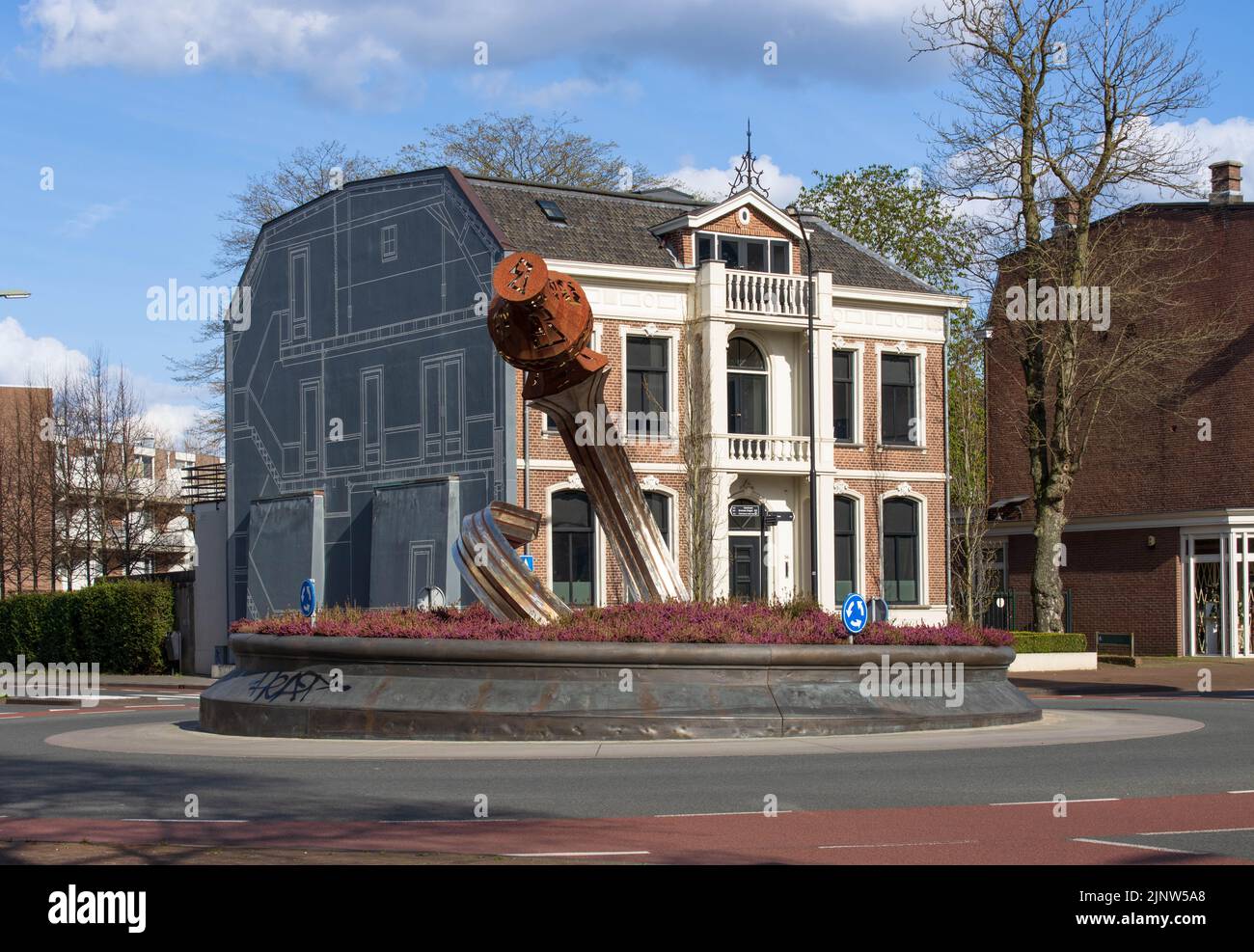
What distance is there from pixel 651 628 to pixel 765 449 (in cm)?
1981

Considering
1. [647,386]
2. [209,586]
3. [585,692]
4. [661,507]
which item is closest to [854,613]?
[585,692]

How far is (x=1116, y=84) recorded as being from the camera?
39219mm

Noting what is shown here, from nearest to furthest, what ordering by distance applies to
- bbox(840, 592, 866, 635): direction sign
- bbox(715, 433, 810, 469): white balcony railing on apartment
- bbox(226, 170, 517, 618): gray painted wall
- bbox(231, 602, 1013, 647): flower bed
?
bbox(231, 602, 1013, 647): flower bed → bbox(840, 592, 866, 635): direction sign → bbox(226, 170, 517, 618): gray painted wall → bbox(715, 433, 810, 469): white balcony railing on apartment

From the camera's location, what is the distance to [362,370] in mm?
41375

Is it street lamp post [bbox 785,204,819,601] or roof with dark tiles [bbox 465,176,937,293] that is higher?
roof with dark tiles [bbox 465,176,937,293]

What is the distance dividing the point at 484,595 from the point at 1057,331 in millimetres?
23394

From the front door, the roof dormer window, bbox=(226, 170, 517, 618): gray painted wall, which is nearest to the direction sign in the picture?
bbox=(226, 170, 517, 618): gray painted wall

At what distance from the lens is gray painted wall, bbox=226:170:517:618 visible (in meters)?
37.8

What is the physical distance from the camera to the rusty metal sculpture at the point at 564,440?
770 inches

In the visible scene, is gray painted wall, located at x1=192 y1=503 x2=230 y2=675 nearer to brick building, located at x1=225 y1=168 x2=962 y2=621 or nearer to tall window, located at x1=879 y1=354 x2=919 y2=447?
brick building, located at x1=225 y1=168 x2=962 y2=621

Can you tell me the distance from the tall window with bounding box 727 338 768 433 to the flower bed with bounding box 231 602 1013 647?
17.1 metres

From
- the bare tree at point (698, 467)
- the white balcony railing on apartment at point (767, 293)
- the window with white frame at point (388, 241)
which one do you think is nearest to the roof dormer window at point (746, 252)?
the white balcony railing on apartment at point (767, 293)
